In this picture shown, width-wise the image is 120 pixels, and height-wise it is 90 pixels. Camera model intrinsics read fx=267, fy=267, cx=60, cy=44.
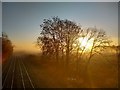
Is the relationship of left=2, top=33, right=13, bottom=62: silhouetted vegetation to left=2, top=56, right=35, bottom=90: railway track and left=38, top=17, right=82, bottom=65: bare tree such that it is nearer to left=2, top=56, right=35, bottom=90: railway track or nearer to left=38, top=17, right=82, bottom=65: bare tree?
left=2, top=56, right=35, bottom=90: railway track

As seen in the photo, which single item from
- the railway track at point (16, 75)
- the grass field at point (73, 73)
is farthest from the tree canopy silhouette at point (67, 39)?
the railway track at point (16, 75)

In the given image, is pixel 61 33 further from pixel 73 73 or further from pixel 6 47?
pixel 6 47

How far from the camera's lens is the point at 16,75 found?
488 centimetres

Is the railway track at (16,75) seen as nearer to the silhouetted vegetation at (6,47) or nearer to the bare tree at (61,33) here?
the silhouetted vegetation at (6,47)

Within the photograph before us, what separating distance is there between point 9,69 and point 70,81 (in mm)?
1138

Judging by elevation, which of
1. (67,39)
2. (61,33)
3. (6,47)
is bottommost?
(6,47)

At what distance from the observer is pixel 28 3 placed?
16.2 feet

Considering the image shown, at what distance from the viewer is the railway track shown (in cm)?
483

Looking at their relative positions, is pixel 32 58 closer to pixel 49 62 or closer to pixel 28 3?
pixel 49 62

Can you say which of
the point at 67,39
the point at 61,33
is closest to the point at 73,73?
the point at 67,39

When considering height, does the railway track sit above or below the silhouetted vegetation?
below

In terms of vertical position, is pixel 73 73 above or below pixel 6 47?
below

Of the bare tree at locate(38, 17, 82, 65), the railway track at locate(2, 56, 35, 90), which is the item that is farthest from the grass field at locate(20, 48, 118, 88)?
the bare tree at locate(38, 17, 82, 65)

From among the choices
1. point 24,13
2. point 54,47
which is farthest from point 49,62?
point 24,13
